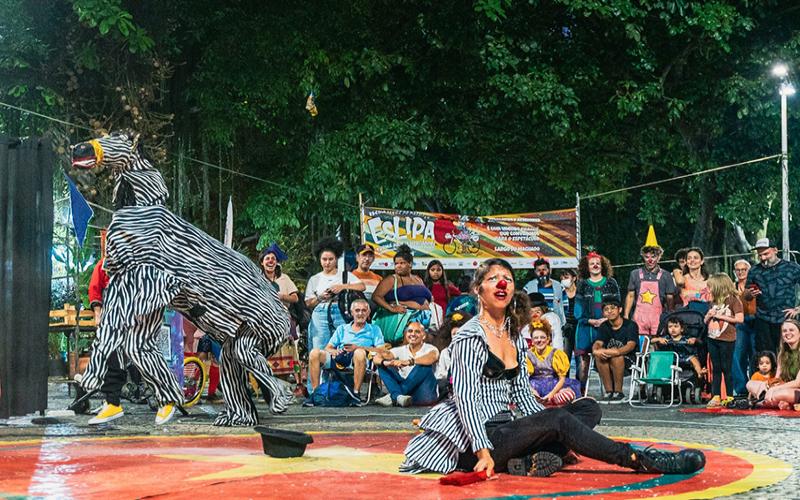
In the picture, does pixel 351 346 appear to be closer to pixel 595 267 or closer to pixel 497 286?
pixel 595 267

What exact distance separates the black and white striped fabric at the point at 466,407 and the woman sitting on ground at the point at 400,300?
7.23 metres

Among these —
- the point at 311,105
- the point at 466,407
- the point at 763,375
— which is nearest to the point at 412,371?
the point at 763,375

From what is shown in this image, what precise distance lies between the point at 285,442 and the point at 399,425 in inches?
116

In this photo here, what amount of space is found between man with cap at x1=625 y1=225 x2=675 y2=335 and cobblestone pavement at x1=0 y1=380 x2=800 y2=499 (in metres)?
1.47

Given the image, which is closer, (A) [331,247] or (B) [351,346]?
(B) [351,346]

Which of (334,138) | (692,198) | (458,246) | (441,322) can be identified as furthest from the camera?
(692,198)

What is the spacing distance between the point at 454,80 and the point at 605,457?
15.3 metres

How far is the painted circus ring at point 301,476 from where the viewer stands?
244 inches

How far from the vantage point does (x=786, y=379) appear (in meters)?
12.2

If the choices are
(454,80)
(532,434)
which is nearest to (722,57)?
(454,80)

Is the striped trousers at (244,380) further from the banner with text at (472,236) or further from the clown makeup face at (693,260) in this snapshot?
the banner with text at (472,236)

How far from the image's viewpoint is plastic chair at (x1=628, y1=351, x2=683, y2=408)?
42.9 feet

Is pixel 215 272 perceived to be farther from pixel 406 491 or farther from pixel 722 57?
pixel 722 57

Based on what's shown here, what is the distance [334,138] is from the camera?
20859 millimetres
